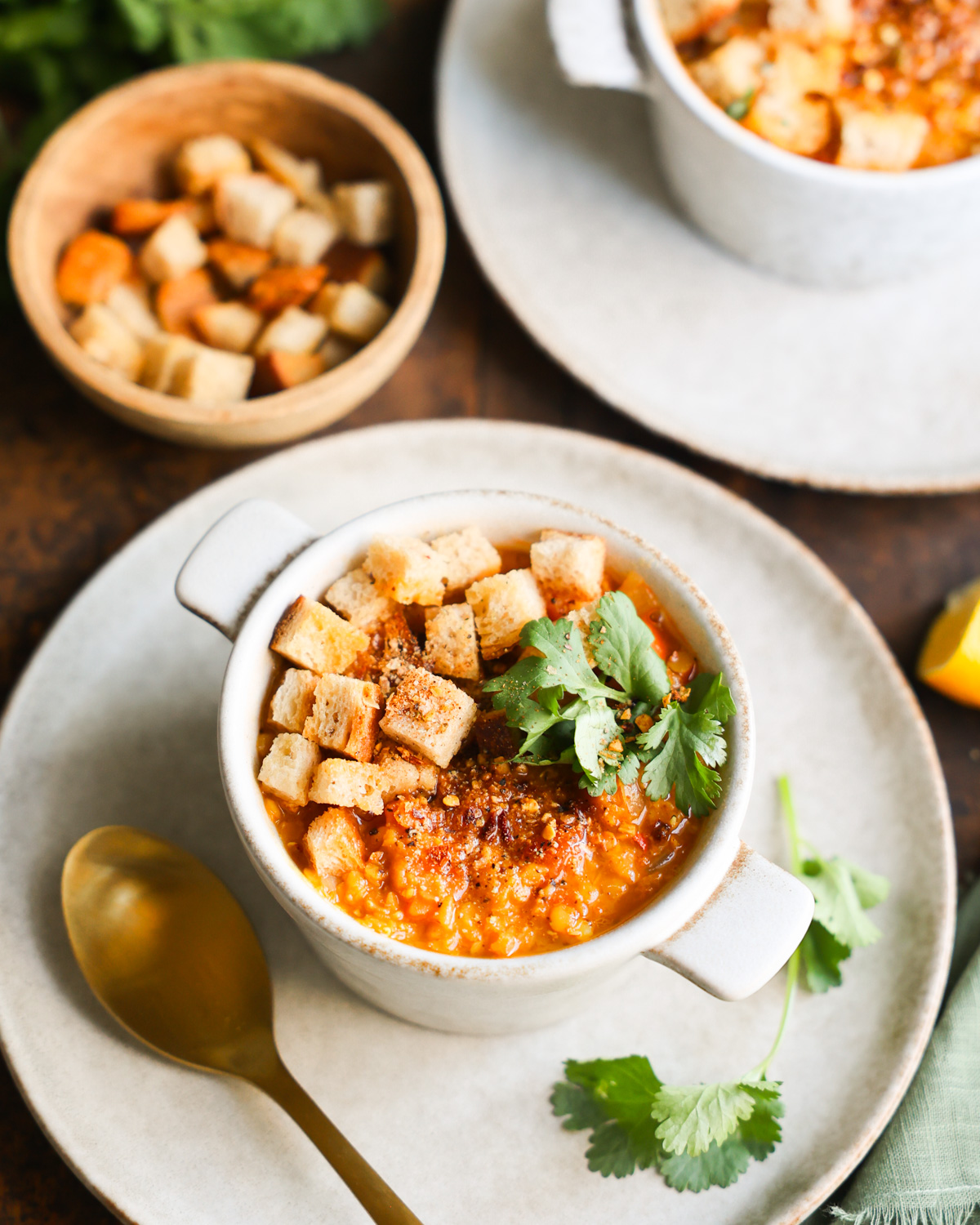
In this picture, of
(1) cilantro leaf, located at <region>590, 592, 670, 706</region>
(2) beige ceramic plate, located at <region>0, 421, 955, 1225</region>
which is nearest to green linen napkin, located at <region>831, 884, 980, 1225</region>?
(2) beige ceramic plate, located at <region>0, 421, 955, 1225</region>

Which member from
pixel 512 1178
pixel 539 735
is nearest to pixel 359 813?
pixel 539 735

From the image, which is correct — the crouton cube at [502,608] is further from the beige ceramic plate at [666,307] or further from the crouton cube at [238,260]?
the crouton cube at [238,260]

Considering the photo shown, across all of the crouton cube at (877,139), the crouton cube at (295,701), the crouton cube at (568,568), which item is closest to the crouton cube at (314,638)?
the crouton cube at (295,701)

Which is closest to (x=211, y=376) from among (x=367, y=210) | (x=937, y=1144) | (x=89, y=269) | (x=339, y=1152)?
(x=89, y=269)

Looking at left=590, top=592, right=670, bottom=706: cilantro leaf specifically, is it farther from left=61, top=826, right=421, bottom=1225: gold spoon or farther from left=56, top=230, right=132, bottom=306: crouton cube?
left=56, top=230, right=132, bottom=306: crouton cube

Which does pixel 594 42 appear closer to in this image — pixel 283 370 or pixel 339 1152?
pixel 283 370

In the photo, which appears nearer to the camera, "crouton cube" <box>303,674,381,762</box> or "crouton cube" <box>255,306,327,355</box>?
"crouton cube" <box>303,674,381,762</box>

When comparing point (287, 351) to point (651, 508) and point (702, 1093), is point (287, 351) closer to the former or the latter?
point (651, 508)

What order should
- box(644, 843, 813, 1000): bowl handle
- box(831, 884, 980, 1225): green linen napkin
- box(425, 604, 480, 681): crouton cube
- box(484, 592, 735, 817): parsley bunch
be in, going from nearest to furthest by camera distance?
1. box(644, 843, 813, 1000): bowl handle
2. box(484, 592, 735, 817): parsley bunch
3. box(425, 604, 480, 681): crouton cube
4. box(831, 884, 980, 1225): green linen napkin
